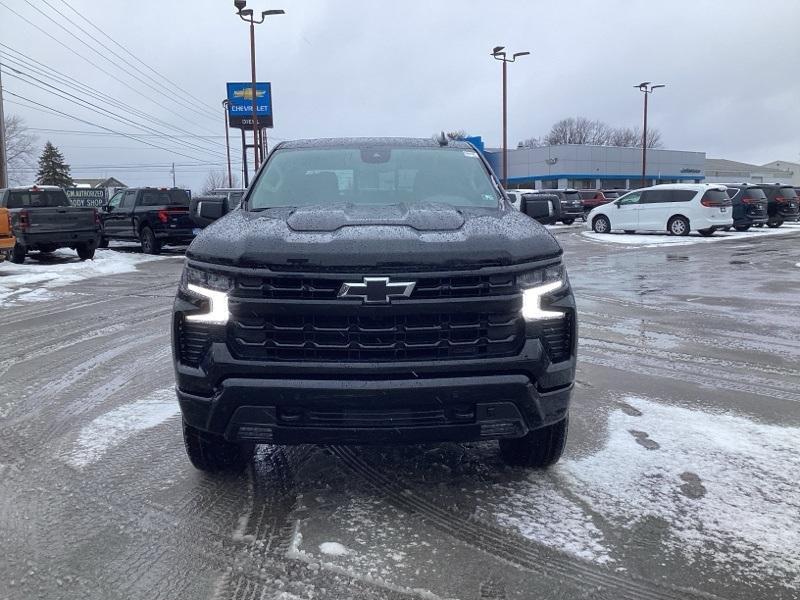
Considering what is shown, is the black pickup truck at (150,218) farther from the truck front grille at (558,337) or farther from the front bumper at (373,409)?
the truck front grille at (558,337)

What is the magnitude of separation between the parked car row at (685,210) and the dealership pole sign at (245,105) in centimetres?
3234

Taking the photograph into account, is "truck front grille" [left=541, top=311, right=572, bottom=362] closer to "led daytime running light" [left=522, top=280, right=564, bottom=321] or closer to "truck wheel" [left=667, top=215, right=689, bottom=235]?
"led daytime running light" [left=522, top=280, right=564, bottom=321]

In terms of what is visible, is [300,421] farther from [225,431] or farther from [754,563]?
[754,563]

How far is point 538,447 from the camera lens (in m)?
3.88

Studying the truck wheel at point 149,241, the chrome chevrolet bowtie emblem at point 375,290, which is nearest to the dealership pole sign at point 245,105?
the truck wheel at point 149,241

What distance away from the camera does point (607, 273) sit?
14.1 meters

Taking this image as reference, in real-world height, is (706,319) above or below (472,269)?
below

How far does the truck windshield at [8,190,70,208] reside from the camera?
17203 millimetres

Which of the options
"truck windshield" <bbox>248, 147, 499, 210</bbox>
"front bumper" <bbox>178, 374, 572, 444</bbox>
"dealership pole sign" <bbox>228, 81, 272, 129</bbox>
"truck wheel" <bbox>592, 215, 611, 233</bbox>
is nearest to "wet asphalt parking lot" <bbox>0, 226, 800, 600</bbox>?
"front bumper" <bbox>178, 374, 572, 444</bbox>

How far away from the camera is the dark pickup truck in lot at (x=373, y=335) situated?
318 cm

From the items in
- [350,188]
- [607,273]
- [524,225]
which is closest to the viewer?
[524,225]

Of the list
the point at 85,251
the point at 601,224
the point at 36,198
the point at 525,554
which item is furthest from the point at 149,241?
the point at 525,554

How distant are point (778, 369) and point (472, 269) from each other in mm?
4454

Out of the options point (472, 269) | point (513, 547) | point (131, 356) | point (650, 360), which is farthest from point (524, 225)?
point (131, 356)
